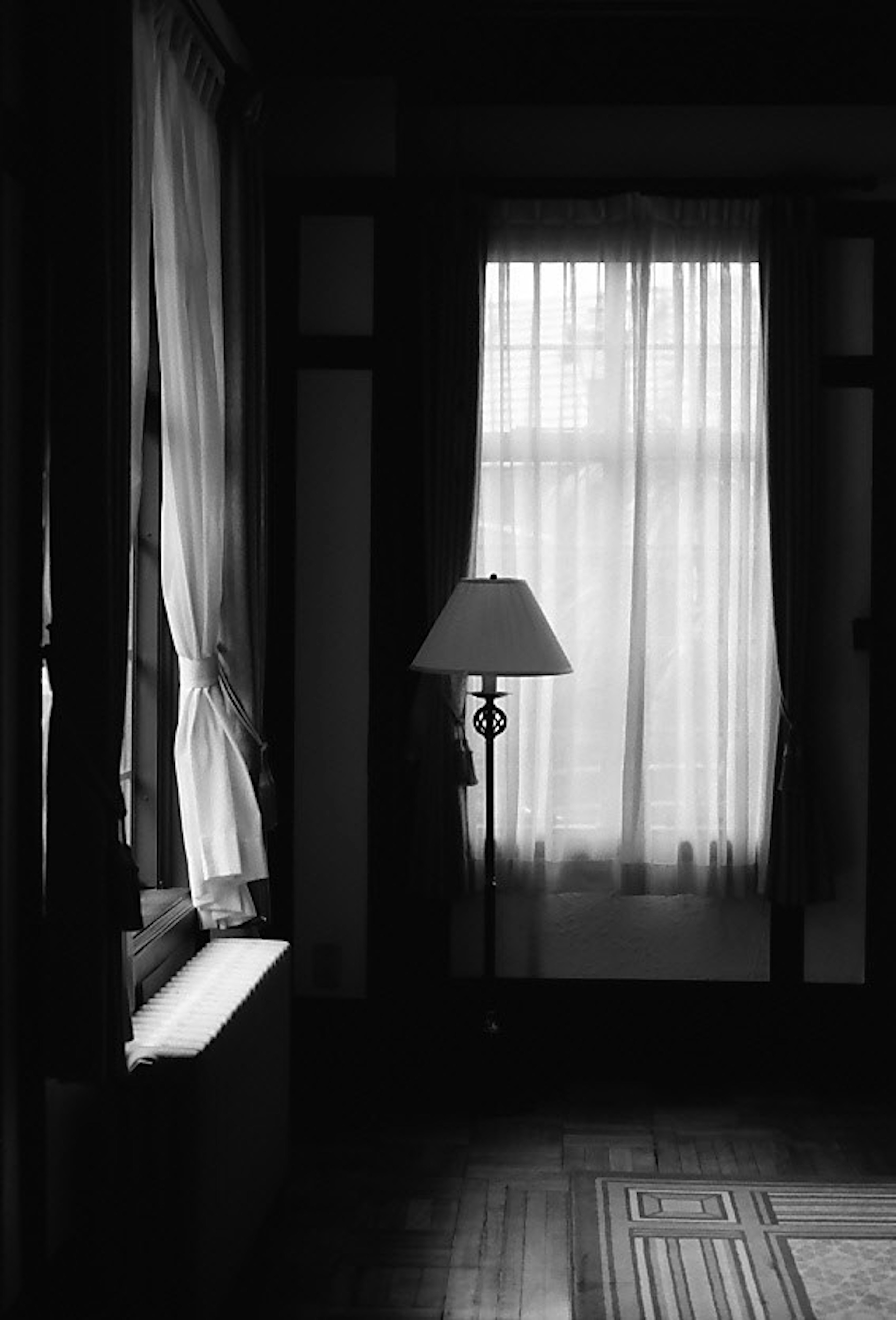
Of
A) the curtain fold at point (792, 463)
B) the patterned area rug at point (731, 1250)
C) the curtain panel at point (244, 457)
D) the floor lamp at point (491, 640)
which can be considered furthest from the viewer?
the curtain fold at point (792, 463)

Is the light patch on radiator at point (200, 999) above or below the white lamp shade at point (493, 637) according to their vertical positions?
below

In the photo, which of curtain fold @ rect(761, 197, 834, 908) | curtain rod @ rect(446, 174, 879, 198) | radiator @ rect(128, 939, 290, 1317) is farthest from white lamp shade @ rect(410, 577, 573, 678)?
curtain rod @ rect(446, 174, 879, 198)

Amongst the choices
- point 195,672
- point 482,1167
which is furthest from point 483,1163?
point 195,672

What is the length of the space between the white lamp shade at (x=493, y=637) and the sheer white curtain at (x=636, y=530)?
45 centimetres

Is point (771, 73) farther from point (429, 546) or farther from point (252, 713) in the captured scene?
point (252, 713)

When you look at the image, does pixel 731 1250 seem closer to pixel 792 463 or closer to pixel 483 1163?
pixel 483 1163

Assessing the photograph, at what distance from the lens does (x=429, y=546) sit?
393 cm

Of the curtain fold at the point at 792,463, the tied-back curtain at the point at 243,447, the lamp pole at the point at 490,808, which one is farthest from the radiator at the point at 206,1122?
the curtain fold at the point at 792,463

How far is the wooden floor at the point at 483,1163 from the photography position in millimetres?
2672

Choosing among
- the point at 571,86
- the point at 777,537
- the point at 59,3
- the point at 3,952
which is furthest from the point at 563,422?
the point at 3,952

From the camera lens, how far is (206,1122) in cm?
240

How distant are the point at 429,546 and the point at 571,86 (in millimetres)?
1218

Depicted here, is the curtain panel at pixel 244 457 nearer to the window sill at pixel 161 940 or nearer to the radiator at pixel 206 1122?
the window sill at pixel 161 940

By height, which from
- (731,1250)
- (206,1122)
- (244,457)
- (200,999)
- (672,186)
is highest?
(672,186)
